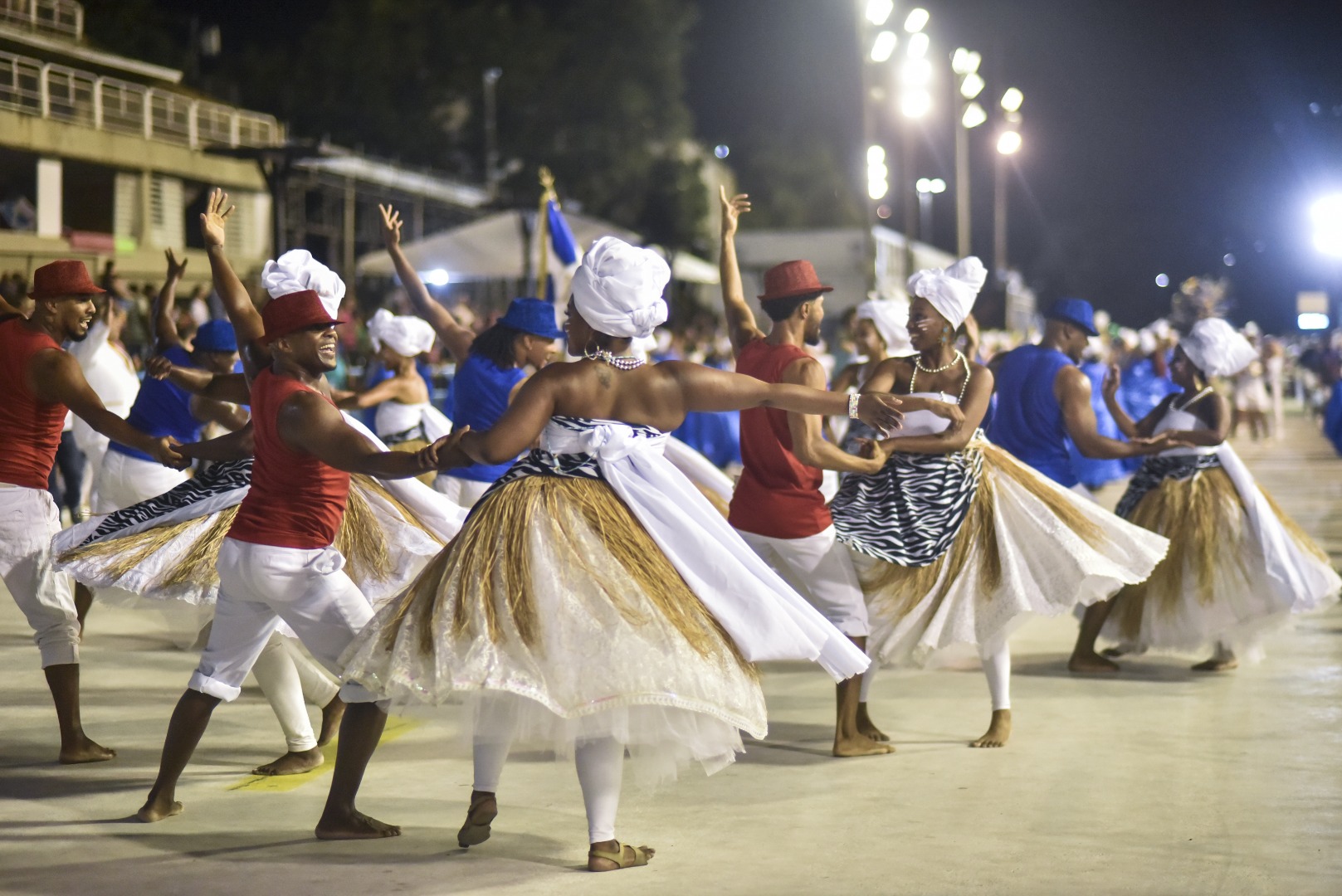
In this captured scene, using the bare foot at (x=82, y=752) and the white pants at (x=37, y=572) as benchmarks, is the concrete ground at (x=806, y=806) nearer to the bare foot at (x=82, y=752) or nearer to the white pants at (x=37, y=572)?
the bare foot at (x=82, y=752)

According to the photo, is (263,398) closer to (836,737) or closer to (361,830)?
(361,830)

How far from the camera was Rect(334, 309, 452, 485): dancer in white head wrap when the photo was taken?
987 centimetres

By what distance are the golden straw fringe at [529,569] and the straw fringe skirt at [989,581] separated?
6.79 ft

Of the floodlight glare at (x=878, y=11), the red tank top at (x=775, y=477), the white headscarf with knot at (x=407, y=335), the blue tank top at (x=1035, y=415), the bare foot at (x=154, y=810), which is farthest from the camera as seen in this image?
the floodlight glare at (x=878, y=11)

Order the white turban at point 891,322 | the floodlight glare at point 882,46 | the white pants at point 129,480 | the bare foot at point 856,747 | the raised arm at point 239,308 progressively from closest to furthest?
the raised arm at point 239,308
the bare foot at point 856,747
the white pants at point 129,480
the white turban at point 891,322
the floodlight glare at point 882,46

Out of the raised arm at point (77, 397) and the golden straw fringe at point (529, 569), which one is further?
the raised arm at point (77, 397)

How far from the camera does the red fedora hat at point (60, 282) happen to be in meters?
6.33

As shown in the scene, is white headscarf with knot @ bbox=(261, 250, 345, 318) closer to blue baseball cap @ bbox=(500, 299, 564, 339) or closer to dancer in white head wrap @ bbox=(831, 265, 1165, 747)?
blue baseball cap @ bbox=(500, 299, 564, 339)

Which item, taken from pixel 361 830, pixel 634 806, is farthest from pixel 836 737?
pixel 361 830

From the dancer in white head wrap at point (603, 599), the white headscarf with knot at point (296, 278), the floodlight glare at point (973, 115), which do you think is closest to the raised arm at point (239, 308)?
the white headscarf with knot at point (296, 278)

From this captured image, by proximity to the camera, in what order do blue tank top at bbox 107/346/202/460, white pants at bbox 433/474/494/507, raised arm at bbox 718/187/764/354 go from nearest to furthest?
raised arm at bbox 718/187/764/354, blue tank top at bbox 107/346/202/460, white pants at bbox 433/474/494/507

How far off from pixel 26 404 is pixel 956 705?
4.50 m

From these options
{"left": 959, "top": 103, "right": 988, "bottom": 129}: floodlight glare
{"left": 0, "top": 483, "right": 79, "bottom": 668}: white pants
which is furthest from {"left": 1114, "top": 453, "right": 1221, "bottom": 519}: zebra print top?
{"left": 959, "top": 103, "right": 988, "bottom": 129}: floodlight glare

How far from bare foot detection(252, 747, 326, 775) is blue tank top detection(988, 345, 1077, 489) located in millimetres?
4148
